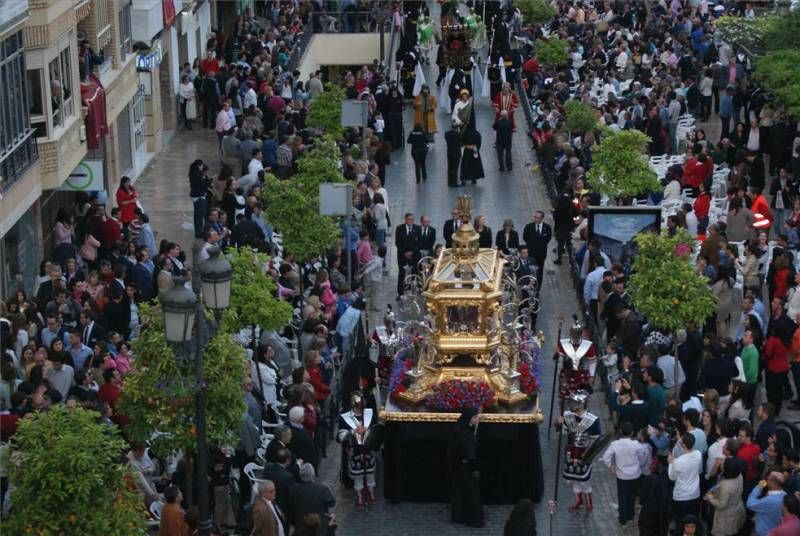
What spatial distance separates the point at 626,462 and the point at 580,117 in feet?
61.0

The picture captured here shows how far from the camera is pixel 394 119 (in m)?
44.0

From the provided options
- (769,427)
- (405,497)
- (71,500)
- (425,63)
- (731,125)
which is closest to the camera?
(71,500)

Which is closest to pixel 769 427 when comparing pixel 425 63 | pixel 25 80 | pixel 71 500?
pixel 71 500

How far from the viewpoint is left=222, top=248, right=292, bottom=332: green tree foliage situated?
24375mm

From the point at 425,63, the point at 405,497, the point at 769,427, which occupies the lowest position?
the point at 425,63

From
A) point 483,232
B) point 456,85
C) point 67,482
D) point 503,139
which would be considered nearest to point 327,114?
point 503,139

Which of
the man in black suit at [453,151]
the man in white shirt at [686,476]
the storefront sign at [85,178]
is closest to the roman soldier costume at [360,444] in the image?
the man in white shirt at [686,476]

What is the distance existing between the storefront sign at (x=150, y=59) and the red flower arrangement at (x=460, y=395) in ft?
67.8

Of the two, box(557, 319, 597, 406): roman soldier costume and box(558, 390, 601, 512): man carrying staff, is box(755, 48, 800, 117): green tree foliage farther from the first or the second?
box(558, 390, 601, 512): man carrying staff

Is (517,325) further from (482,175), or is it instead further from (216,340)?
(482,175)

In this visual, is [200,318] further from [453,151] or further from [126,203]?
[453,151]

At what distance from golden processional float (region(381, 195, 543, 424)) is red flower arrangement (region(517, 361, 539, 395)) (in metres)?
0.01

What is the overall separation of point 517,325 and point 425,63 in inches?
1169

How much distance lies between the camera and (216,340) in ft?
68.2
